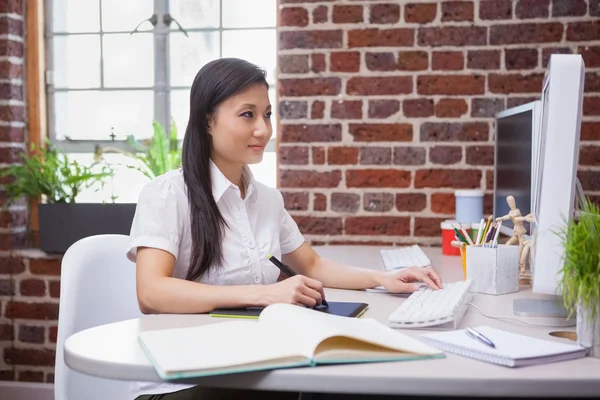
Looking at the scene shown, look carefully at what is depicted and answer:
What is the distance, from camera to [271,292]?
50.1 inches

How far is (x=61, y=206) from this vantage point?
2.71 metres

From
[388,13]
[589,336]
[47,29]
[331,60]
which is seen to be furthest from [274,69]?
[589,336]

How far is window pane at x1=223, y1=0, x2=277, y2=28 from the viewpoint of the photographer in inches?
113

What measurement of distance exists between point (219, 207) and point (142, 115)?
1.47 m

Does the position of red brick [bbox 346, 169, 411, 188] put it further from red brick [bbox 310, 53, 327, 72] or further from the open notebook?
the open notebook

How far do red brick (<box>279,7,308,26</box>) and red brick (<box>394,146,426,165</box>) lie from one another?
574 mm

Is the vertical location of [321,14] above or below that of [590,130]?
above

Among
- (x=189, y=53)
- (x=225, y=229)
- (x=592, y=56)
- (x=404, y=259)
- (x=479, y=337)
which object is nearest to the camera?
(x=479, y=337)

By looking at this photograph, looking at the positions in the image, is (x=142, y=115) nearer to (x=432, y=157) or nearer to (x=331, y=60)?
(x=331, y=60)

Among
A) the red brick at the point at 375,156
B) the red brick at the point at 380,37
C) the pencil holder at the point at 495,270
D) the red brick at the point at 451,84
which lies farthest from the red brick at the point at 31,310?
the pencil holder at the point at 495,270

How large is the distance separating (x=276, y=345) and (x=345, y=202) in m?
1.64

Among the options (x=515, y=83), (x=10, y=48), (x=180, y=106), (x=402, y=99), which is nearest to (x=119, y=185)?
(x=180, y=106)

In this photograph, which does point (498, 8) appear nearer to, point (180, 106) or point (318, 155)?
point (318, 155)

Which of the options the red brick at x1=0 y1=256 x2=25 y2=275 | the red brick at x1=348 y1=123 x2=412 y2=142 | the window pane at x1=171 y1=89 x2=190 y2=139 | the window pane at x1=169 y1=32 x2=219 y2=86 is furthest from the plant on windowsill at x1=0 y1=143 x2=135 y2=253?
the red brick at x1=348 y1=123 x2=412 y2=142
